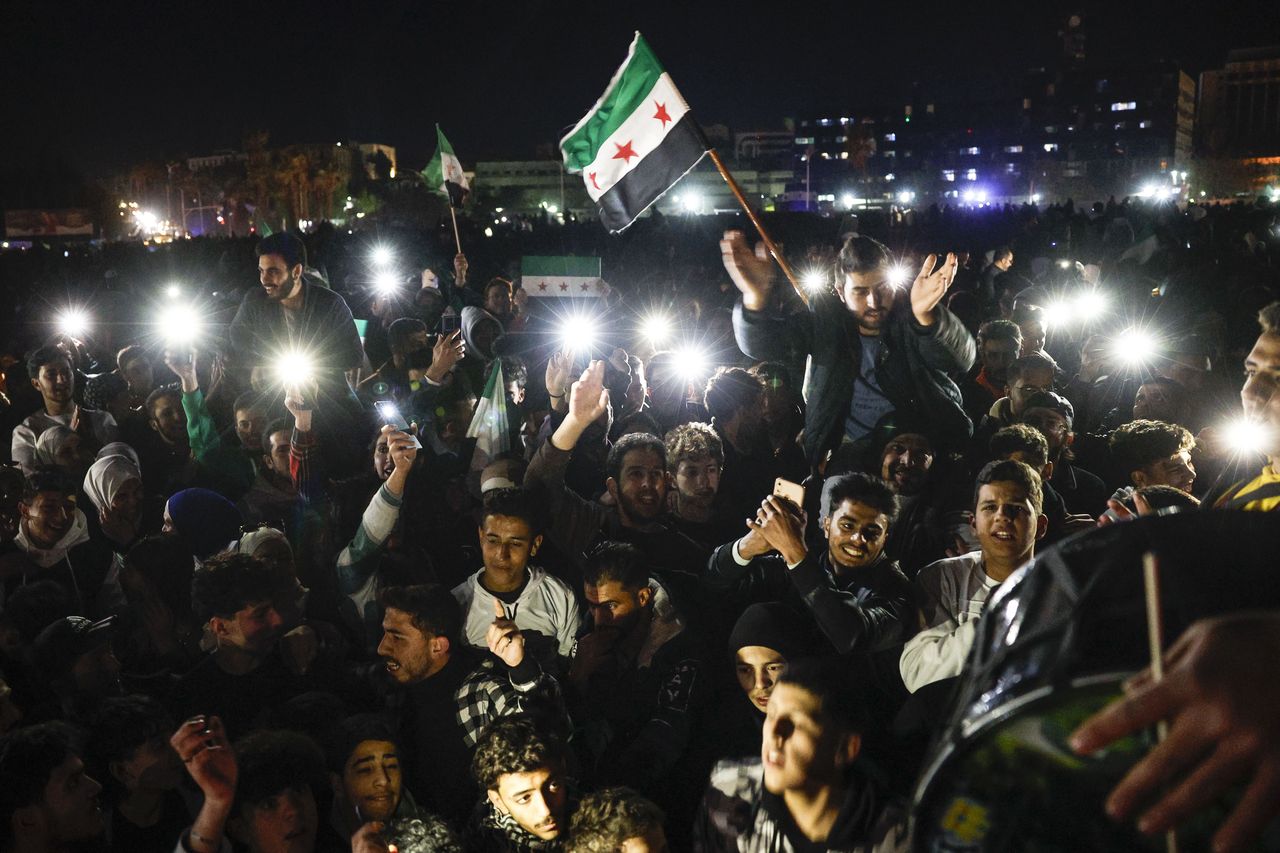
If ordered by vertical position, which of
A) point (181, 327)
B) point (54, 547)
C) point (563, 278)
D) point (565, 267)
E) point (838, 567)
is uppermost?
point (565, 267)

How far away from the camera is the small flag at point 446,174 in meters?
13.0

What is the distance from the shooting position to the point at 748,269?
4527 mm

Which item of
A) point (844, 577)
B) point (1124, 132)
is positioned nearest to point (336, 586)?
point (844, 577)

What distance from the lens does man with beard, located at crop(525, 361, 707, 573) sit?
4992 millimetres

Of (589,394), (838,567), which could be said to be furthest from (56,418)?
(838,567)

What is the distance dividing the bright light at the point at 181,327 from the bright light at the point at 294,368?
1.15 m

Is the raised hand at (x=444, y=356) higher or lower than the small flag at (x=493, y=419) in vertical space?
higher

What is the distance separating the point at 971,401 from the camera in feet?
21.9

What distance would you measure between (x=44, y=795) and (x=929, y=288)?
3765 millimetres

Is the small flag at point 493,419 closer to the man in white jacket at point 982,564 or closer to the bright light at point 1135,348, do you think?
the man in white jacket at point 982,564

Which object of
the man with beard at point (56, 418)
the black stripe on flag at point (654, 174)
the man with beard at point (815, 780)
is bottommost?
the man with beard at point (815, 780)

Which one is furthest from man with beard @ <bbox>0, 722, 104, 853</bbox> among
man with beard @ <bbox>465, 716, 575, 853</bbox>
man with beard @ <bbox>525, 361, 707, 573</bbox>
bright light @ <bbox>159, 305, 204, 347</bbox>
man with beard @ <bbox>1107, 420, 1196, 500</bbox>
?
bright light @ <bbox>159, 305, 204, 347</bbox>

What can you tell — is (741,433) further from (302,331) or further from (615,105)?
(302,331)

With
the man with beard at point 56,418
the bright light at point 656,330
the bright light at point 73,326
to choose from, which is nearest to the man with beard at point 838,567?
the man with beard at point 56,418
